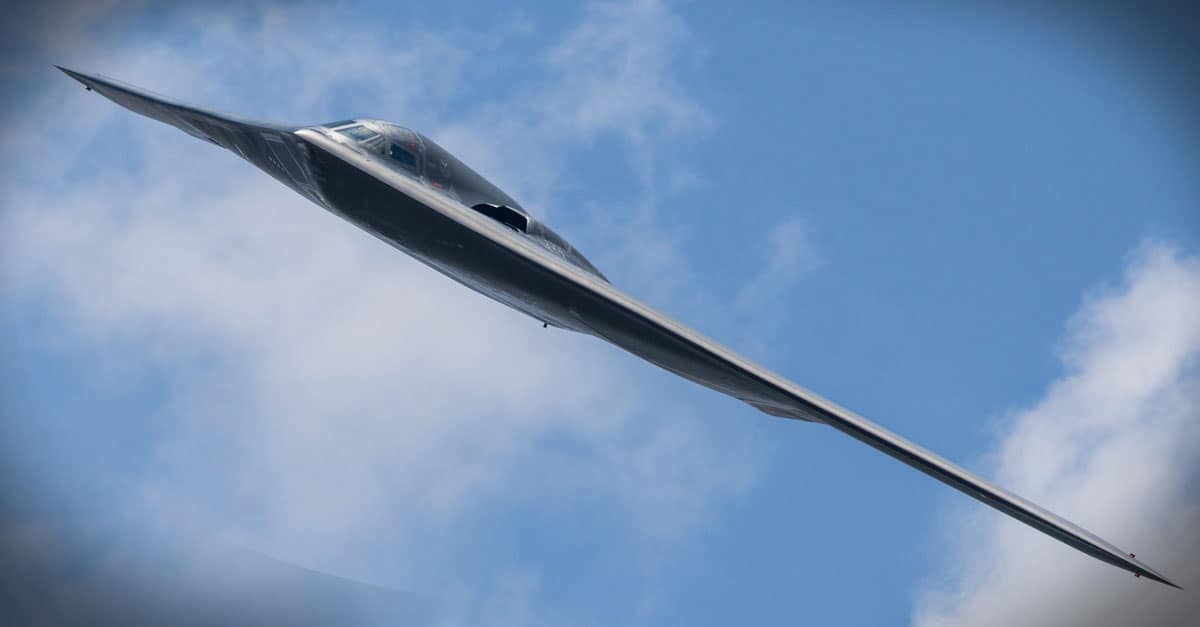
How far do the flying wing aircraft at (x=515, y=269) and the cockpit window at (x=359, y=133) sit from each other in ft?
0.08

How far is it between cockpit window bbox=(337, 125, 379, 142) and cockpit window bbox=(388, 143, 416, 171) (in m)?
0.30

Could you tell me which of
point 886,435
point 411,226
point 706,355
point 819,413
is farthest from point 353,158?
point 886,435

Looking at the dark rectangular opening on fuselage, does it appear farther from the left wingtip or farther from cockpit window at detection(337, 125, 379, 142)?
the left wingtip

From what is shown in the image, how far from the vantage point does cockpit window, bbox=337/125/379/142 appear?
11718 millimetres

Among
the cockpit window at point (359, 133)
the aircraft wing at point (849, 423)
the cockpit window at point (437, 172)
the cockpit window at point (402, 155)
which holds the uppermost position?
the cockpit window at point (437, 172)

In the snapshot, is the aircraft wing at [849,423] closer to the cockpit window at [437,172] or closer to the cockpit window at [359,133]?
the cockpit window at [437,172]

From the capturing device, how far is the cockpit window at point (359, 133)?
1172 centimetres

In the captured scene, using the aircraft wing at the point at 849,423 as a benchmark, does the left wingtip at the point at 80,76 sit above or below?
above

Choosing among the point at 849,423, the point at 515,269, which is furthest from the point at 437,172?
the point at 849,423

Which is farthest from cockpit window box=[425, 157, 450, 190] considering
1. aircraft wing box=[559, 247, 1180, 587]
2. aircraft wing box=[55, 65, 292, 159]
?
aircraft wing box=[559, 247, 1180, 587]

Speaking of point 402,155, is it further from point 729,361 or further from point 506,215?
point 729,361

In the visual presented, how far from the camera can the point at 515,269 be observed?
10109mm

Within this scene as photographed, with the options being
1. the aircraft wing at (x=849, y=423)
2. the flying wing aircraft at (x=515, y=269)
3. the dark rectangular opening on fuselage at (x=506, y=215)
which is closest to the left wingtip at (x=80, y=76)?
the flying wing aircraft at (x=515, y=269)

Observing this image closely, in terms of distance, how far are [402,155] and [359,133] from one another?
0.74m
